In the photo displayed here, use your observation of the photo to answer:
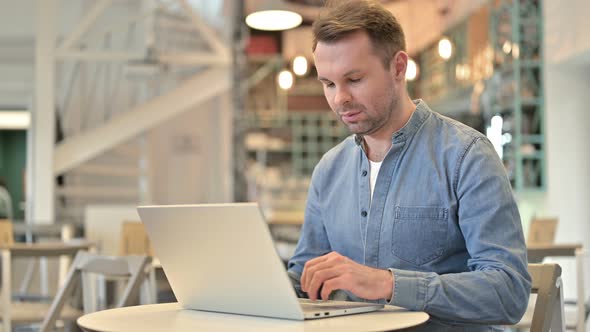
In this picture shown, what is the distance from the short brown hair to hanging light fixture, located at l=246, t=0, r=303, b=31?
14.0 ft

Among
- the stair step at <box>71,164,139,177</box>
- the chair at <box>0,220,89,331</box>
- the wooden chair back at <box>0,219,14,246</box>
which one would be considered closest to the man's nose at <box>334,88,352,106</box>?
the chair at <box>0,220,89,331</box>

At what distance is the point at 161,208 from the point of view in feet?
5.29

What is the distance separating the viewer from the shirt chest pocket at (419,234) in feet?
5.87

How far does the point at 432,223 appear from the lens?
1789 millimetres

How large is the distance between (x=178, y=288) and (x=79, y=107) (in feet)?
28.7

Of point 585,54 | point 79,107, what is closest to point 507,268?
point 585,54

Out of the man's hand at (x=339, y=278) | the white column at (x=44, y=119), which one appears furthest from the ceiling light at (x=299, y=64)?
the man's hand at (x=339, y=278)

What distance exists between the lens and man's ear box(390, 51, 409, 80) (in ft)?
6.00

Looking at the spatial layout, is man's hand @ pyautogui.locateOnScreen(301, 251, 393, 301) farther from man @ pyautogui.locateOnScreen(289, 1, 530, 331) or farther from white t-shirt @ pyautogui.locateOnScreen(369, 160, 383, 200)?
white t-shirt @ pyautogui.locateOnScreen(369, 160, 383, 200)

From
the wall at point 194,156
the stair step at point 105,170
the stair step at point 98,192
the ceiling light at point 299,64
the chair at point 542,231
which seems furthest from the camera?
the wall at point 194,156

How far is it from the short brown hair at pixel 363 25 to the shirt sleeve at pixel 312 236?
442mm

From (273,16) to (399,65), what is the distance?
461 centimetres

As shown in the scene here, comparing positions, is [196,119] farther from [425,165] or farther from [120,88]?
[425,165]

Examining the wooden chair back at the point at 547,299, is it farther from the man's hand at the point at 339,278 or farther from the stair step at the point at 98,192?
the stair step at the point at 98,192
